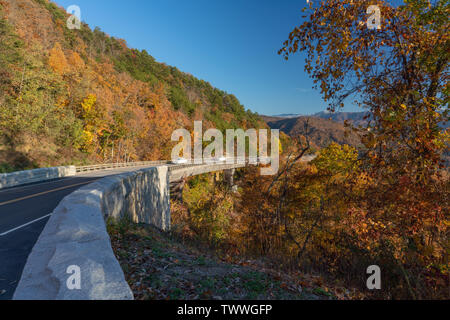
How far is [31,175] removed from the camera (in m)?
16.0

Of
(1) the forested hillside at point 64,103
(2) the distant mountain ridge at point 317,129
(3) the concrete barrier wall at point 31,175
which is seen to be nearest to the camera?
(2) the distant mountain ridge at point 317,129

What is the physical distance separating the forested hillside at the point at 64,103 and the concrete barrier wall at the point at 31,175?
3.98 m

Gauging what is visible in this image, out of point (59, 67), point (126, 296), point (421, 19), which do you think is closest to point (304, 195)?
point (421, 19)

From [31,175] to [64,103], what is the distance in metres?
23.1

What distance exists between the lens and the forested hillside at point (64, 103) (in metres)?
22.9

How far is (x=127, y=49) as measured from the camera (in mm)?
93125

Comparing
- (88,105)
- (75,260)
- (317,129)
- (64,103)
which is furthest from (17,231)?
(88,105)

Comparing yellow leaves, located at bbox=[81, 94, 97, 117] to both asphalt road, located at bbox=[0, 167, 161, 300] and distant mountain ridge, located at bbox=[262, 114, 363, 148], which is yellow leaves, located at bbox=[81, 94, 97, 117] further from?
distant mountain ridge, located at bbox=[262, 114, 363, 148]

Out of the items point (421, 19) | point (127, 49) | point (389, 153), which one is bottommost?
point (389, 153)

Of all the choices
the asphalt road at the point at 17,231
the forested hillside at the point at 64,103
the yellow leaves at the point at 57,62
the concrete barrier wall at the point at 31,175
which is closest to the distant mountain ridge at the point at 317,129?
the asphalt road at the point at 17,231

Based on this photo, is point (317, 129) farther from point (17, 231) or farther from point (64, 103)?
point (64, 103)

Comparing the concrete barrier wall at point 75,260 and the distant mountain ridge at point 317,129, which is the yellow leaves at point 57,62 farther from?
the concrete barrier wall at point 75,260

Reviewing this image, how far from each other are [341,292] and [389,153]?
116 inches
